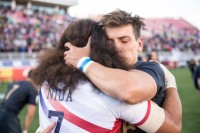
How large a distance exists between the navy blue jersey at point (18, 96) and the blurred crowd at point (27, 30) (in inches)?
590

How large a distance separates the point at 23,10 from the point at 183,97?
27314mm

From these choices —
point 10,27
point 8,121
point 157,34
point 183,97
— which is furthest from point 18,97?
point 157,34

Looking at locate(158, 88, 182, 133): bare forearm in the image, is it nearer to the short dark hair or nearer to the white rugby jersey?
the white rugby jersey

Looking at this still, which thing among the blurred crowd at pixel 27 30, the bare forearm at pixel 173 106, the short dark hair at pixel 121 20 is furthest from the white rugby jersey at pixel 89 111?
the blurred crowd at pixel 27 30

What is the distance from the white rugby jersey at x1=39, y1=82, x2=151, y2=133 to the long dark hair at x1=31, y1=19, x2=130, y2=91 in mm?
76

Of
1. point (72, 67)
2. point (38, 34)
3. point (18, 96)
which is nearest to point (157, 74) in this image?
point (72, 67)

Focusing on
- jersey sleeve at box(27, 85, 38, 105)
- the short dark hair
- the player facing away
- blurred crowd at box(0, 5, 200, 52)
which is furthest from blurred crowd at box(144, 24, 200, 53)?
the player facing away

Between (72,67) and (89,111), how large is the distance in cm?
32

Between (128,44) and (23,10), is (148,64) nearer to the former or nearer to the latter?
(128,44)

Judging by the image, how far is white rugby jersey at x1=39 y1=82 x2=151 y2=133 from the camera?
5.31 feet

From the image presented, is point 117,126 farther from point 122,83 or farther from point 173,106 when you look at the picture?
point 173,106

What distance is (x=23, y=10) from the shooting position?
3447 centimetres

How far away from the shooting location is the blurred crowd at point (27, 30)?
2266cm

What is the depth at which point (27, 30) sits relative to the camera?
2720cm
